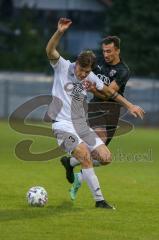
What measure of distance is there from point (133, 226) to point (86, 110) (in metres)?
3.37

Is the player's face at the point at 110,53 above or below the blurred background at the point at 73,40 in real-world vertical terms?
above

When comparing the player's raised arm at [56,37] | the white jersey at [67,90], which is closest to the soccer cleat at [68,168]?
the white jersey at [67,90]

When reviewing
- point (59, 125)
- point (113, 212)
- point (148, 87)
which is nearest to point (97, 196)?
point (113, 212)

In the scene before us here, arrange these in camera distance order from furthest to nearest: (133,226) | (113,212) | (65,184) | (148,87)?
(148,87), (65,184), (113,212), (133,226)

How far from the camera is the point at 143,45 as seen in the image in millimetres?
46969

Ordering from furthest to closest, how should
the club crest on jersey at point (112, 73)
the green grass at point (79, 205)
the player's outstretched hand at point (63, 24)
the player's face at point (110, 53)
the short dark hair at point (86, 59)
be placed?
the club crest on jersey at point (112, 73) → the player's face at point (110, 53) → the short dark hair at point (86, 59) → the player's outstretched hand at point (63, 24) → the green grass at point (79, 205)

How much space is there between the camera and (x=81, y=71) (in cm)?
1255

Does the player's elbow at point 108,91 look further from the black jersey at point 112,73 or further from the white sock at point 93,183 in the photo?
the white sock at point 93,183

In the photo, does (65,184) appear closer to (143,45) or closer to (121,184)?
(121,184)

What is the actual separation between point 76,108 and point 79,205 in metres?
1.46

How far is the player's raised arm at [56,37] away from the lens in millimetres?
11977

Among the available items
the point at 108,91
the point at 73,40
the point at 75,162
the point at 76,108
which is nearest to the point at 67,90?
the point at 76,108

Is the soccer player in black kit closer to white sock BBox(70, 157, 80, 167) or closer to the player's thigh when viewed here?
white sock BBox(70, 157, 80, 167)

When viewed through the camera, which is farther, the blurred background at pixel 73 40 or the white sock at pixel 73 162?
the blurred background at pixel 73 40
